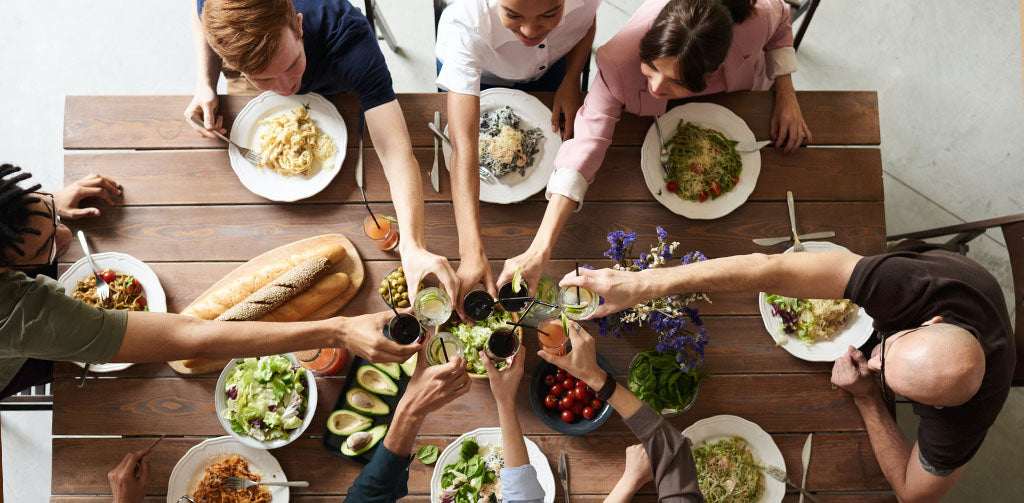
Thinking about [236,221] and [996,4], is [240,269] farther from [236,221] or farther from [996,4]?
[996,4]

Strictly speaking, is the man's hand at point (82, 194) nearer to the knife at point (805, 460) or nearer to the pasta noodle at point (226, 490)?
the pasta noodle at point (226, 490)

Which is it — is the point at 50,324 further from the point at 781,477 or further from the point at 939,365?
the point at 939,365

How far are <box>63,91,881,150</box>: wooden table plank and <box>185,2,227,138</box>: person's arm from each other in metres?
0.05

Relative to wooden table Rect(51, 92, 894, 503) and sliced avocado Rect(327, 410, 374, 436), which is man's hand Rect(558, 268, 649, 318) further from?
sliced avocado Rect(327, 410, 374, 436)

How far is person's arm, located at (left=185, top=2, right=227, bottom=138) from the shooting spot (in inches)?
87.3

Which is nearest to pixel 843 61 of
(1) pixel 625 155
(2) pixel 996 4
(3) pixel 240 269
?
(2) pixel 996 4

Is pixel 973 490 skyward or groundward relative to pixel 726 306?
groundward

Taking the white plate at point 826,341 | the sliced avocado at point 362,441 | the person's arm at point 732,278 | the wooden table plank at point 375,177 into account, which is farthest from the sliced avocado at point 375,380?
the white plate at point 826,341

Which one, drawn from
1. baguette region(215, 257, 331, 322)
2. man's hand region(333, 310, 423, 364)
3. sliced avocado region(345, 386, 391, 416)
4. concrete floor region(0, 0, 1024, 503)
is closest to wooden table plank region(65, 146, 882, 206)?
baguette region(215, 257, 331, 322)

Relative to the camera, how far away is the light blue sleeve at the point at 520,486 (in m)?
1.85

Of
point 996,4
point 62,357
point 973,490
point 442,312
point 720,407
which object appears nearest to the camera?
point 62,357

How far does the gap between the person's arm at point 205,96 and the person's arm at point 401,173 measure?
64 centimetres

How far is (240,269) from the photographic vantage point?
2.22m

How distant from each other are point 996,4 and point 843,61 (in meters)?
1.03
